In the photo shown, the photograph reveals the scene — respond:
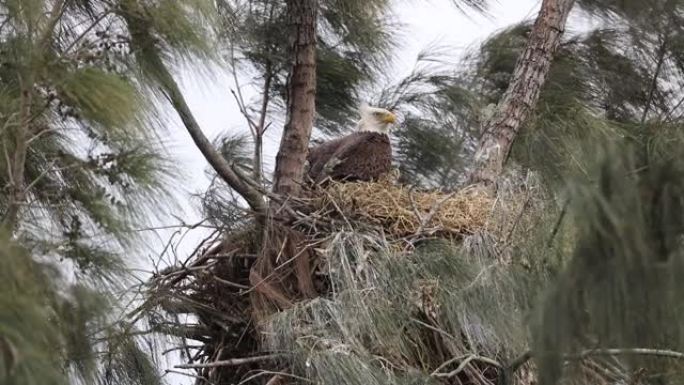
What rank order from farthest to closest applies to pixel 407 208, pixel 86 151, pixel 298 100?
pixel 298 100 < pixel 407 208 < pixel 86 151

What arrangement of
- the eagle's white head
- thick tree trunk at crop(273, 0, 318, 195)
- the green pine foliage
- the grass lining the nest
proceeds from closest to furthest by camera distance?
the green pine foliage < the grass lining the nest < thick tree trunk at crop(273, 0, 318, 195) < the eagle's white head

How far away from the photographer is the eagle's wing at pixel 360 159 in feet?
17.7

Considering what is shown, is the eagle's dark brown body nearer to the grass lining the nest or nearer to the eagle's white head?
the eagle's white head

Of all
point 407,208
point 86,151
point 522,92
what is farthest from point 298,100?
point 86,151

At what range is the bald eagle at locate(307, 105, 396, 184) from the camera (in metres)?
5.39

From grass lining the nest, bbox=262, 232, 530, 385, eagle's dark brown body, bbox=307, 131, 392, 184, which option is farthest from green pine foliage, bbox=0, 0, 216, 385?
eagle's dark brown body, bbox=307, 131, 392, 184

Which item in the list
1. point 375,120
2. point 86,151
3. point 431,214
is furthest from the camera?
point 375,120

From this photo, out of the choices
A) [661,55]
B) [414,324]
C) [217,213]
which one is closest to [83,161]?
[414,324]

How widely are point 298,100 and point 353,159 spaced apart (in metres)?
0.37

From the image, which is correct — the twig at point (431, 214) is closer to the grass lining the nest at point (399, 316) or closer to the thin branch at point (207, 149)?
the grass lining the nest at point (399, 316)

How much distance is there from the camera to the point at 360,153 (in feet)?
17.9

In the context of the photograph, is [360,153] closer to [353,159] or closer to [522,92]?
[353,159]

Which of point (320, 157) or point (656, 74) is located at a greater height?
point (320, 157)

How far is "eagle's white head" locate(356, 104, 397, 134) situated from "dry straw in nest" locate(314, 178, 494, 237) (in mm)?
512
